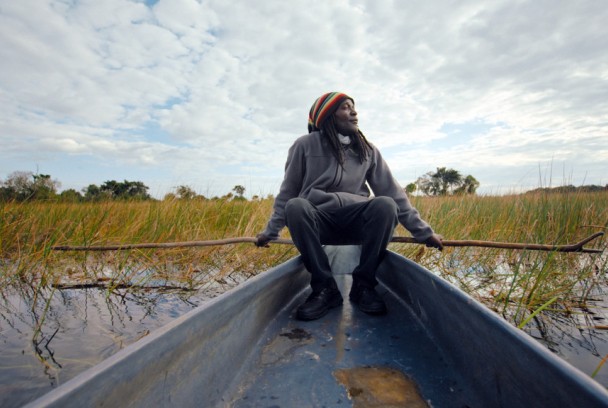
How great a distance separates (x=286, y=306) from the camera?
1.98 meters

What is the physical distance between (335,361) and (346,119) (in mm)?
1537

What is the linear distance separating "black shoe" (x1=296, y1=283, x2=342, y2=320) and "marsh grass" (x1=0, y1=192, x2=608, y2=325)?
111 cm

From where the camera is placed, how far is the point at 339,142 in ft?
7.41

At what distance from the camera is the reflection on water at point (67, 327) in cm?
140

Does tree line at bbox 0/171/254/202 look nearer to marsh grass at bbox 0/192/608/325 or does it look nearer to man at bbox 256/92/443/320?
marsh grass at bbox 0/192/608/325

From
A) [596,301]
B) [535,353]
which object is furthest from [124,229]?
[596,301]

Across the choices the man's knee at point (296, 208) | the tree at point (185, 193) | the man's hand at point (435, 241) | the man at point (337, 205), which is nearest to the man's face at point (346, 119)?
the man at point (337, 205)

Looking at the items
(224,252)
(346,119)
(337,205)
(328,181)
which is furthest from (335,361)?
(224,252)

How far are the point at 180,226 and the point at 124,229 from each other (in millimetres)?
594

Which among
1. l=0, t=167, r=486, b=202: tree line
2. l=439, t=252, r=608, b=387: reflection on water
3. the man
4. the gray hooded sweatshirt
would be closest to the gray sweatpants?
the man

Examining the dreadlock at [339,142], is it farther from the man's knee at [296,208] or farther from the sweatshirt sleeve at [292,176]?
the man's knee at [296,208]

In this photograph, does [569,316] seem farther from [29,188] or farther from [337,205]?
[29,188]

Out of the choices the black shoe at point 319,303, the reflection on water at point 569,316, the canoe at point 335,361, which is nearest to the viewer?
the canoe at point 335,361

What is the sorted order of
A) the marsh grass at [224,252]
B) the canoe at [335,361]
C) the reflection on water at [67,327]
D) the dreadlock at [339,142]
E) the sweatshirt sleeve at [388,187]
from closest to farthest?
1. the canoe at [335,361]
2. the reflection on water at [67,327]
3. the sweatshirt sleeve at [388,187]
4. the dreadlock at [339,142]
5. the marsh grass at [224,252]
